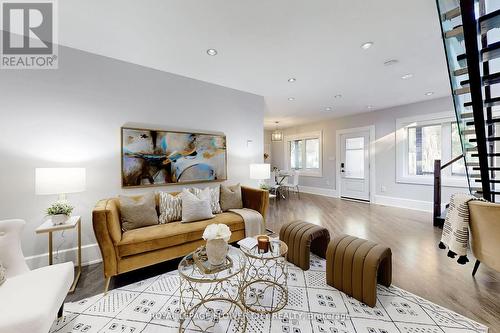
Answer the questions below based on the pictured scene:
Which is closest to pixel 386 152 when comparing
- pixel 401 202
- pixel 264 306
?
pixel 401 202

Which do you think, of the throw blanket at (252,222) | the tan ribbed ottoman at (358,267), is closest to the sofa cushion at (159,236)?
the throw blanket at (252,222)

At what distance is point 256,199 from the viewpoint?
319 centimetres

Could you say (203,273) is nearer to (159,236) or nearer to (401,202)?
(159,236)

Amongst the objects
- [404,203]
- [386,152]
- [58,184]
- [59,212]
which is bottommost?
[404,203]

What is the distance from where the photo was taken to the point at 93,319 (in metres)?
1.62

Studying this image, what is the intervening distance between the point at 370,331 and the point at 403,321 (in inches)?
12.7

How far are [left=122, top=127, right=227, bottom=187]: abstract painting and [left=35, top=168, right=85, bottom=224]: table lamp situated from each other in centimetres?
67

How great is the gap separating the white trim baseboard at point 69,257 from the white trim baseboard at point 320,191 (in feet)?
20.2

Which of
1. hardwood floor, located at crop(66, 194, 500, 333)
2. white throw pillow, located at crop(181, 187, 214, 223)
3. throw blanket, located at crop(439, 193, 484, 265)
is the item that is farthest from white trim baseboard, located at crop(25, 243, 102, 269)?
throw blanket, located at crop(439, 193, 484, 265)

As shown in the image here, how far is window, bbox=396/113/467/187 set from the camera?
173 inches

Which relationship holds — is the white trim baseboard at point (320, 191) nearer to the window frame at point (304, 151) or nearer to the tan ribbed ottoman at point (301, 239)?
the window frame at point (304, 151)

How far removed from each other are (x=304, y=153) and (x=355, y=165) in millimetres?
1964

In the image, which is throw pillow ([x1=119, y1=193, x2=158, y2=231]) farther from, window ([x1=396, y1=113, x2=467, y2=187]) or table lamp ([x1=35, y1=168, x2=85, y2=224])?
window ([x1=396, y1=113, x2=467, y2=187])

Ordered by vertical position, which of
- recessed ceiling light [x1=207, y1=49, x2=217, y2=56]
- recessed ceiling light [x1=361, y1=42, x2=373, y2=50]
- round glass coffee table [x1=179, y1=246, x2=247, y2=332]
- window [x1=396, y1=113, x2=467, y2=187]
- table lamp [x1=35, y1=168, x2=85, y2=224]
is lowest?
round glass coffee table [x1=179, y1=246, x2=247, y2=332]
